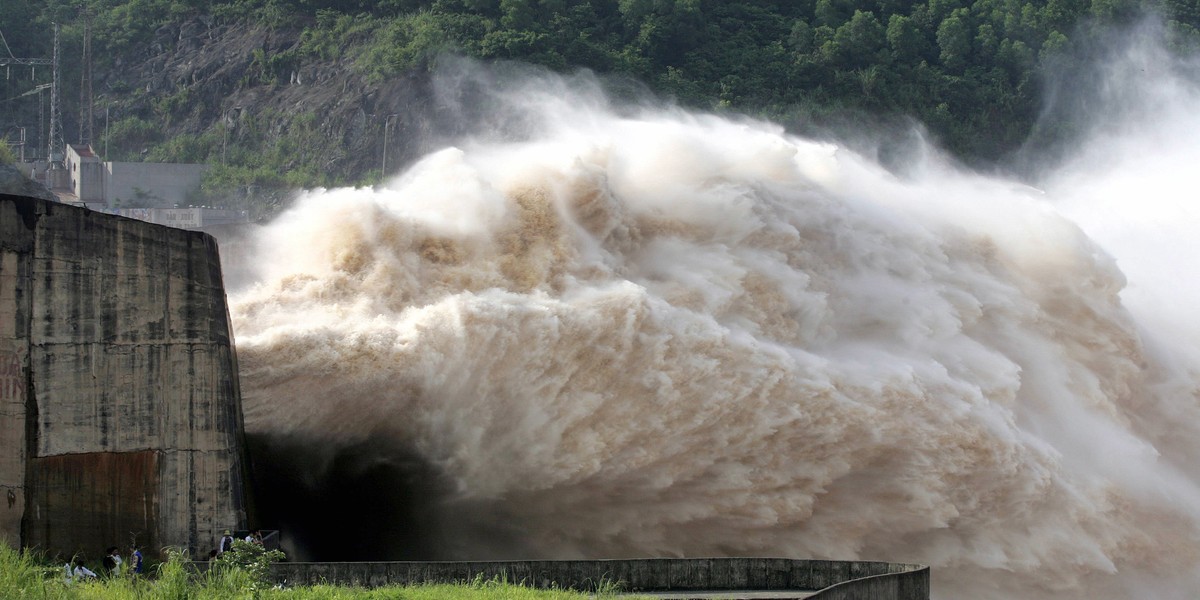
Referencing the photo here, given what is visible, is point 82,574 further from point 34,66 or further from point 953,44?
point 953,44

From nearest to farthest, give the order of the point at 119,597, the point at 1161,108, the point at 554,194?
the point at 119,597
the point at 554,194
the point at 1161,108

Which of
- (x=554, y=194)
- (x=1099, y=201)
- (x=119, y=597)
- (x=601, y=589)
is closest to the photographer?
(x=119, y=597)

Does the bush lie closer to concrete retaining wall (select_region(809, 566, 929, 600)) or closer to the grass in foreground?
the grass in foreground

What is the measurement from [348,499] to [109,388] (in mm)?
5976

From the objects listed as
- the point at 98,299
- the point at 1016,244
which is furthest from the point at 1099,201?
the point at 98,299

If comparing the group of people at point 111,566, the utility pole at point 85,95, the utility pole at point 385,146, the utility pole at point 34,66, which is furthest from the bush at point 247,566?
the utility pole at point 34,66

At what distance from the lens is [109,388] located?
23359 mm

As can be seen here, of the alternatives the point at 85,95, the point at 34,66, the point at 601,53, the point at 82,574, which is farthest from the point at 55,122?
the point at 82,574

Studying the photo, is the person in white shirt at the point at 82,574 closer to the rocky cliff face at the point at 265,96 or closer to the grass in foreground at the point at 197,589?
the grass in foreground at the point at 197,589

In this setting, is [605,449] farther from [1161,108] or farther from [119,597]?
[1161,108]

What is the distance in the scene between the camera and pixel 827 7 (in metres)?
91.4

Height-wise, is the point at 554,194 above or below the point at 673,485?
above

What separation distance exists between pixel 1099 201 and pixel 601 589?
38.0 m

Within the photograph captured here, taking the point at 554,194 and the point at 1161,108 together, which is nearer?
the point at 554,194
